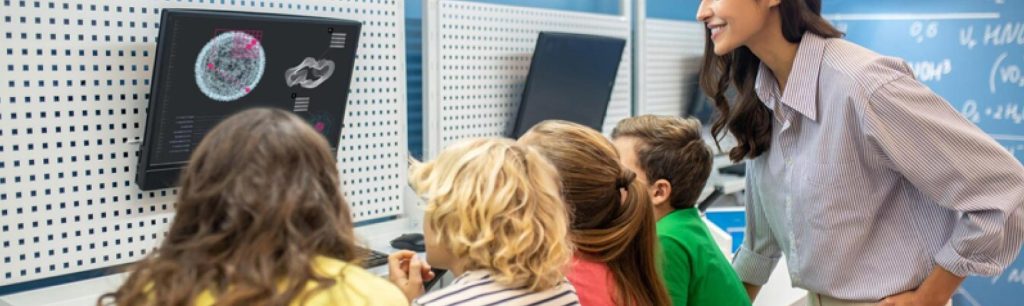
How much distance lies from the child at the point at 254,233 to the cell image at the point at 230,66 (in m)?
1.13

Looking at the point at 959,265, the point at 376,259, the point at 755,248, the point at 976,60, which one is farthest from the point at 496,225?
the point at 976,60

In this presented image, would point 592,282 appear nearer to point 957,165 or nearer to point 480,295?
point 480,295

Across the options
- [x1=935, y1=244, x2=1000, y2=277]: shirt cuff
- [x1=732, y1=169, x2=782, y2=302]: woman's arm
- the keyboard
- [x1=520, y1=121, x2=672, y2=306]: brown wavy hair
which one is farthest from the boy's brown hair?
the keyboard

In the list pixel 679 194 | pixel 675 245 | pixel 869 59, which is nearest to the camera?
pixel 869 59

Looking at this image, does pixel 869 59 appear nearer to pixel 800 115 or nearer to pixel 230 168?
pixel 800 115

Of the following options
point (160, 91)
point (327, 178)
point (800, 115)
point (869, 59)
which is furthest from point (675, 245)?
point (160, 91)

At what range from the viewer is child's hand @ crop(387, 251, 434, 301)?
1.50 meters

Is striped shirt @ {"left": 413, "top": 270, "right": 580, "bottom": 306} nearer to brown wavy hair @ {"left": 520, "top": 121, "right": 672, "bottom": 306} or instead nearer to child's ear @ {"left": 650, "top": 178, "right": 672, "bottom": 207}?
brown wavy hair @ {"left": 520, "top": 121, "right": 672, "bottom": 306}

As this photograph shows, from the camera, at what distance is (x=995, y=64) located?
11.4 feet

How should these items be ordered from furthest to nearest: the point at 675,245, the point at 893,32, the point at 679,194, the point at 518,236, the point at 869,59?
the point at 893,32
the point at 679,194
the point at 675,245
the point at 869,59
the point at 518,236

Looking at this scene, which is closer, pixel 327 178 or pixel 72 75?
pixel 327 178

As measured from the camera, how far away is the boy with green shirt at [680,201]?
1.82 metres

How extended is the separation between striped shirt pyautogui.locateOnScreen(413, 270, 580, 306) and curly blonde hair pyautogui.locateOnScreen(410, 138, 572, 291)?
0.01 metres

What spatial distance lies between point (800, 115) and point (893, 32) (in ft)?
7.12
